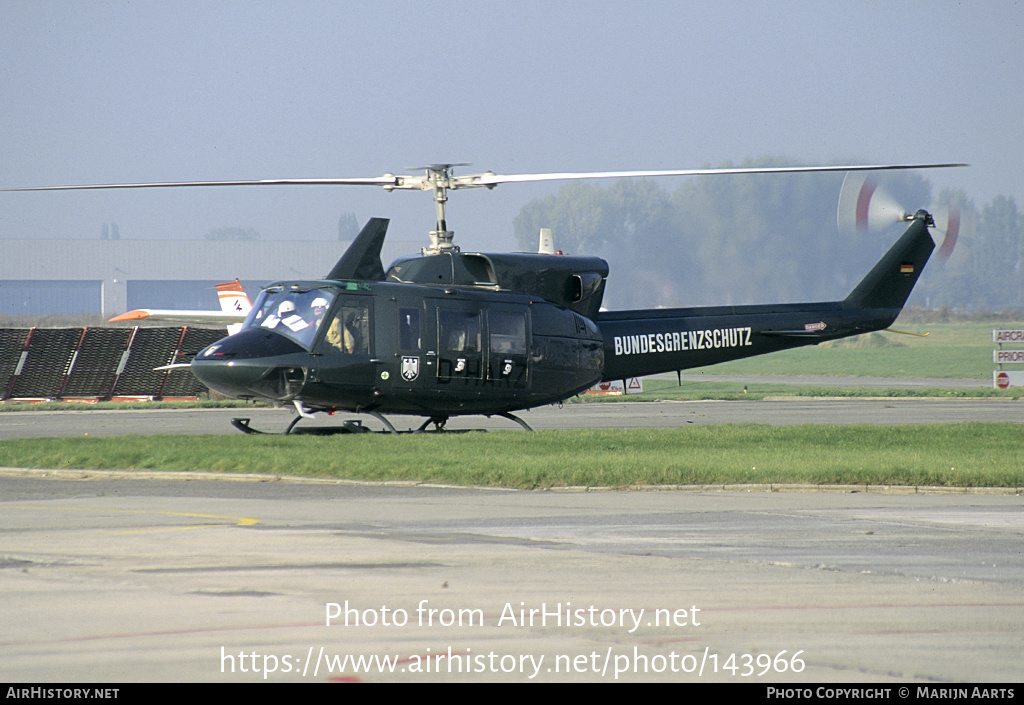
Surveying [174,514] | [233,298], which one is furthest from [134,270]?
[174,514]

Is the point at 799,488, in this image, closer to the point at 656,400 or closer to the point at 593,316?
the point at 593,316

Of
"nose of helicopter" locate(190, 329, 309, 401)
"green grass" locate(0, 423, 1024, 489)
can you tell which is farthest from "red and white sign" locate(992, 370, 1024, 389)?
"nose of helicopter" locate(190, 329, 309, 401)

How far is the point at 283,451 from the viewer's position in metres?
14.4

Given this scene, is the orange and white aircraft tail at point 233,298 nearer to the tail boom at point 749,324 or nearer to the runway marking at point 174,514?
the tail boom at point 749,324

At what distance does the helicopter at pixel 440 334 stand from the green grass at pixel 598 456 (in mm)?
1026

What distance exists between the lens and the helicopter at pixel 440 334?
54.4 ft

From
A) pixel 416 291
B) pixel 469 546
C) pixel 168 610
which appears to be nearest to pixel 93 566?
pixel 168 610

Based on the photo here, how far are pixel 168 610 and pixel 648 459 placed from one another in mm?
8313

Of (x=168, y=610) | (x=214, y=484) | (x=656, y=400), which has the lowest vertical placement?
(x=656, y=400)

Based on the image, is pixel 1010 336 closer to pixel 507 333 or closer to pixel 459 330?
pixel 507 333

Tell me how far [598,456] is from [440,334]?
15.0ft

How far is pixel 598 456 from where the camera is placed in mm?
13961

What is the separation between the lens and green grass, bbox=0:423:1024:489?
1245 cm

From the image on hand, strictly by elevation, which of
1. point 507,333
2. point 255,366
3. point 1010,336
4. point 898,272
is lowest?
point 1010,336
